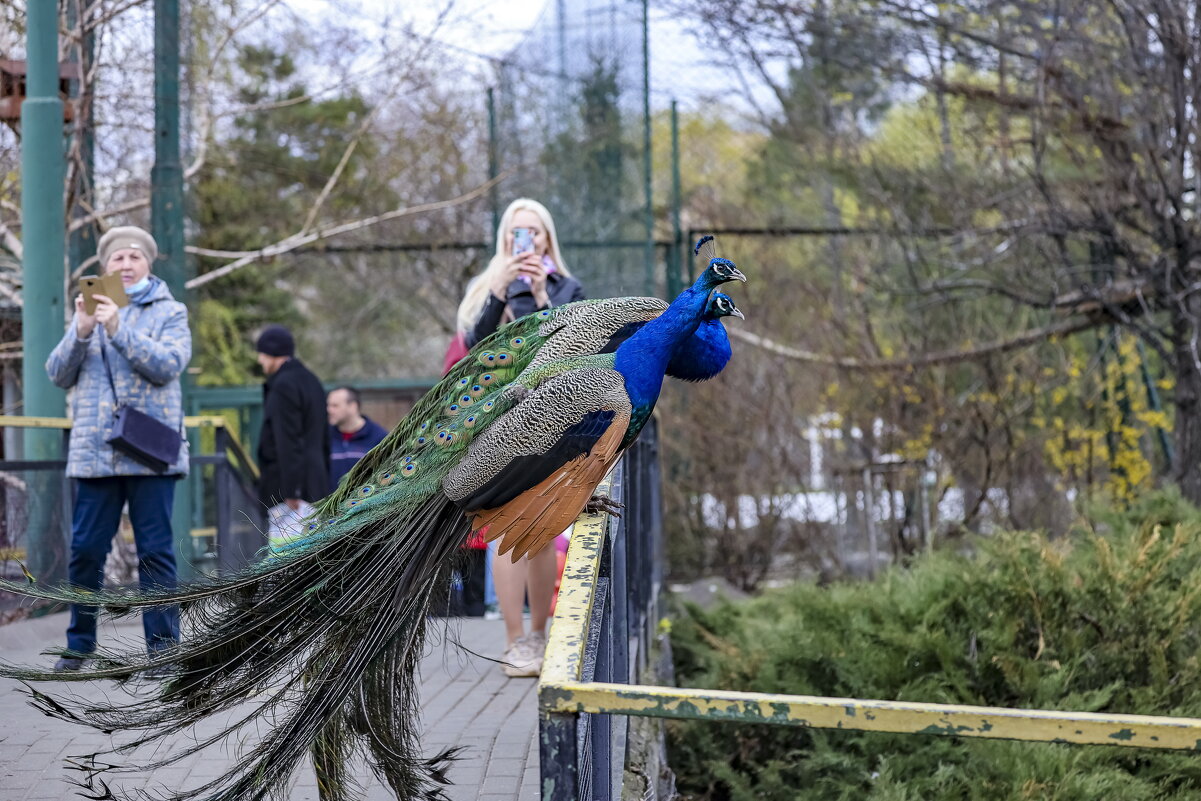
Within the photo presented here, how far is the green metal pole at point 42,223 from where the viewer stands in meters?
5.84

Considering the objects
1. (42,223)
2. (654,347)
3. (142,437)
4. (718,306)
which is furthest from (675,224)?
(654,347)

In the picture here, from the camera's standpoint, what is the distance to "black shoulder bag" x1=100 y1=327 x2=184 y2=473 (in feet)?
14.7

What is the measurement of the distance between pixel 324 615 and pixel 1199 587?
3.51 meters

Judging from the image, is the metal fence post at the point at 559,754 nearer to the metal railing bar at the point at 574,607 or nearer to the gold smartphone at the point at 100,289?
the metal railing bar at the point at 574,607

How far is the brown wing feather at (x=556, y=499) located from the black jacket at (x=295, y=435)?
3.95 meters

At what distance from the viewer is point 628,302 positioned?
136 inches

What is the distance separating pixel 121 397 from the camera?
15.1 ft

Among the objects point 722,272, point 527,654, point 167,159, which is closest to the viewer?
point 722,272

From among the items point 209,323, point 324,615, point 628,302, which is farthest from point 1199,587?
point 209,323

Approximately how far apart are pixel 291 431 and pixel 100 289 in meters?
2.64

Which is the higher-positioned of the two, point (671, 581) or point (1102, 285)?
point (1102, 285)

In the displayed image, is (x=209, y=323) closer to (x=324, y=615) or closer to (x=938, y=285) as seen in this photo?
(x=938, y=285)

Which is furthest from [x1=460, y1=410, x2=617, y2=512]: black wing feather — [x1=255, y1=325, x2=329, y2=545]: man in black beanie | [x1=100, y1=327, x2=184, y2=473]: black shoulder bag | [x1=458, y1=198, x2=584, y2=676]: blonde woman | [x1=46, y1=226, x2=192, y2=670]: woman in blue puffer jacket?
[x1=255, y1=325, x2=329, y2=545]: man in black beanie

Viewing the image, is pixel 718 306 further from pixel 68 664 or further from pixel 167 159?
pixel 167 159
